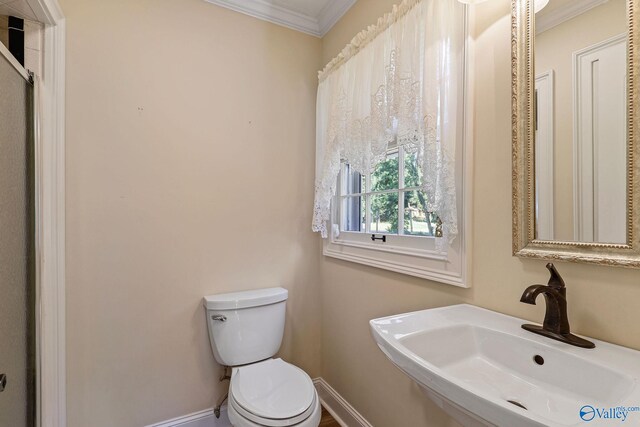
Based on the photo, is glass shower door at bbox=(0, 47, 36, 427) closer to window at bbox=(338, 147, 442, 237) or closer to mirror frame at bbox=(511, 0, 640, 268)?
window at bbox=(338, 147, 442, 237)

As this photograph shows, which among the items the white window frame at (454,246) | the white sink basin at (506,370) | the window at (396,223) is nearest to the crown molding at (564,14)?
the white window frame at (454,246)

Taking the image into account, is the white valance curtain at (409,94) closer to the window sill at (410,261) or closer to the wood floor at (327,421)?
the window sill at (410,261)

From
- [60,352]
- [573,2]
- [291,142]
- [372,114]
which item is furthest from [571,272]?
[60,352]

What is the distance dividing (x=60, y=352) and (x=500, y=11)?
87.0 inches

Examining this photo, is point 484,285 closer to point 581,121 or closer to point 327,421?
point 581,121

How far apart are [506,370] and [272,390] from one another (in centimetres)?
94

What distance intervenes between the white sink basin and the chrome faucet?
0.08ft

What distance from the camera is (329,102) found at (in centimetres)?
174

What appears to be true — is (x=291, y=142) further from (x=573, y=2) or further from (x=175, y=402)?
(x=175, y=402)

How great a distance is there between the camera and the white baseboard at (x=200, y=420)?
5.20 feet

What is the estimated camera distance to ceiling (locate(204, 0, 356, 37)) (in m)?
1.73

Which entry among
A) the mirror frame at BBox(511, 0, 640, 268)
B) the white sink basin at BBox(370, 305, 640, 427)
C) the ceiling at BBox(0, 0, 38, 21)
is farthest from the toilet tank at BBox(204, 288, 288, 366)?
the ceiling at BBox(0, 0, 38, 21)

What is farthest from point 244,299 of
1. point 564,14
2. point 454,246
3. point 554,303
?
point 564,14

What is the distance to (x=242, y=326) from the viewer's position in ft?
5.16
